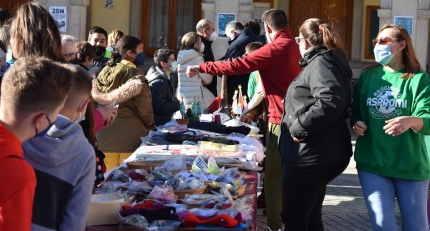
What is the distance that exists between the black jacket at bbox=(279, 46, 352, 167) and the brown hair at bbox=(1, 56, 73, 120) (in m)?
2.22

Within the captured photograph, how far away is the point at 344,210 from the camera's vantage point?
788 centimetres

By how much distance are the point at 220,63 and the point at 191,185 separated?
2320mm

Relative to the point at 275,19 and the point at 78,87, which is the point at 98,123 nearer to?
the point at 78,87

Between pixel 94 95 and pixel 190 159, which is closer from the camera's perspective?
pixel 190 159

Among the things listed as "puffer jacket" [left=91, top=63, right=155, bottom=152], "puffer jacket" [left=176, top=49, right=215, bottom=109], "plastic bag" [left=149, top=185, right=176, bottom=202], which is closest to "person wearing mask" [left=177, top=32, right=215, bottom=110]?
"puffer jacket" [left=176, top=49, right=215, bottom=109]

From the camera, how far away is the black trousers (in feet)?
15.5

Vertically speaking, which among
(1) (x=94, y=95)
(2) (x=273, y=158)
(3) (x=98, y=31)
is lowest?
(2) (x=273, y=158)

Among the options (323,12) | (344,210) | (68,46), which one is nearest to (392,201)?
(68,46)

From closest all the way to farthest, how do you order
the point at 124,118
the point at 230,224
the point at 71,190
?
the point at 71,190 → the point at 230,224 → the point at 124,118

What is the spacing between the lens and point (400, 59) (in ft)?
15.7

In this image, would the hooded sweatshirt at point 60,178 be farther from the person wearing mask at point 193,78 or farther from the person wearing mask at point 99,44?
the person wearing mask at point 193,78

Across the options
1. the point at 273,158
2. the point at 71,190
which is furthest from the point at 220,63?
the point at 71,190

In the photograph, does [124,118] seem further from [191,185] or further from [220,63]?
[191,185]

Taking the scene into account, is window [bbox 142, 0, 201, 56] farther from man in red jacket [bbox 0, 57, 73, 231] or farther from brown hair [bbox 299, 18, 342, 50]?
man in red jacket [bbox 0, 57, 73, 231]
